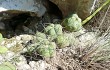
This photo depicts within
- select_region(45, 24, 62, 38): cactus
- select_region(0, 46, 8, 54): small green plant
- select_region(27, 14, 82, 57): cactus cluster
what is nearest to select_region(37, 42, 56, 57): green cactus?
select_region(27, 14, 82, 57): cactus cluster

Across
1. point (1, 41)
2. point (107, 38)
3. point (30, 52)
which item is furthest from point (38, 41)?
point (107, 38)

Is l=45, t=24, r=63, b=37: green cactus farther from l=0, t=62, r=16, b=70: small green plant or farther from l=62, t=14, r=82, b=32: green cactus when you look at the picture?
l=0, t=62, r=16, b=70: small green plant

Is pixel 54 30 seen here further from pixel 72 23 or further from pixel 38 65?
pixel 38 65

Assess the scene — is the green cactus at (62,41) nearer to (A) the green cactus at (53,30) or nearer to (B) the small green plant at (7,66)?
(A) the green cactus at (53,30)

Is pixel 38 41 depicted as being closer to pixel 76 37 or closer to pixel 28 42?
pixel 28 42

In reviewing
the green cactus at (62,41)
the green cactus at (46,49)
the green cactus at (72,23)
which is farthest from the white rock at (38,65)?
the green cactus at (72,23)

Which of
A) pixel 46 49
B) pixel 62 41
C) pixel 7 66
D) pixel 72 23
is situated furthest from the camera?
pixel 72 23

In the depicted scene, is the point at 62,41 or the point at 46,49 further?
the point at 62,41

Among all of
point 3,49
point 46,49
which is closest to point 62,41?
point 46,49

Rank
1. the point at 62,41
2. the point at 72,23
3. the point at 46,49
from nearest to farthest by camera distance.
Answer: the point at 46,49 → the point at 62,41 → the point at 72,23
